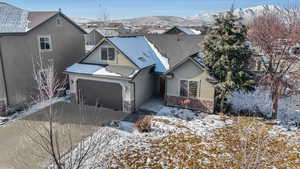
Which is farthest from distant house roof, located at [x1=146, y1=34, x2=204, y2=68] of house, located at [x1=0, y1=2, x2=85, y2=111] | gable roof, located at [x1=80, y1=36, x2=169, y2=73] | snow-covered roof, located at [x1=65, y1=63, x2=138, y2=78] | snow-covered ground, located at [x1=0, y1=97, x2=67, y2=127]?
snow-covered ground, located at [x1=0, y1=97, x2=67, y2=127]

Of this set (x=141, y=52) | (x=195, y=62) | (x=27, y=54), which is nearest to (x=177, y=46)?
(x=141, y=52)

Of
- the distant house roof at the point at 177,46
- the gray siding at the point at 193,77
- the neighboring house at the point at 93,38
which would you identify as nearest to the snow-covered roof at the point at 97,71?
the gray siding at the point at 193,77

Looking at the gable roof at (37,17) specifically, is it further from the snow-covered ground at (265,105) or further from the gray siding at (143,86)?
the snow-covered ground at (265,105)

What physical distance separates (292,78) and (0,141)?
17.3 meters

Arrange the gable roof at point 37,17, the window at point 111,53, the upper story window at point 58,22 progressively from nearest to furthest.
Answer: the window at point 111,53 → the gable roof at point 37,17 → the upper story window at point 58,22

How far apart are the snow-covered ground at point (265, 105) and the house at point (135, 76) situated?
347 centimetres

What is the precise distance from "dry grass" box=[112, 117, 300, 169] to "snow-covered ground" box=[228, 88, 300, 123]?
3.35 metres

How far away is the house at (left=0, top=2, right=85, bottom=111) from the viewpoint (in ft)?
45.8

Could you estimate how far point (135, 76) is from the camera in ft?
45.5

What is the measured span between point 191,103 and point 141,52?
233 inches

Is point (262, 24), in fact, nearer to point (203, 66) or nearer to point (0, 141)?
point (203, 66)

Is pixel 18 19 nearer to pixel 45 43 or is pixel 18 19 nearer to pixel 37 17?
pixel 37 17

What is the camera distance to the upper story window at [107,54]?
1528cm

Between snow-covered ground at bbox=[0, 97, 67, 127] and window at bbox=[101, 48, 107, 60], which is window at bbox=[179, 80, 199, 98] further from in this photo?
snow-covered ground at bbox=[0, 97, 67, 127]
